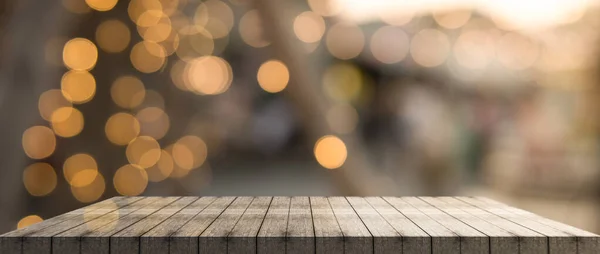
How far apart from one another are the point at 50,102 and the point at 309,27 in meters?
1.12

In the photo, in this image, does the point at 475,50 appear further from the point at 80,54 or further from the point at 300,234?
the point at 300,234

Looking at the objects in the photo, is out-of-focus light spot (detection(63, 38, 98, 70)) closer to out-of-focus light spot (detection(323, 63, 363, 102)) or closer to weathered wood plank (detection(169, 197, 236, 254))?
out-of-focus light spot (detection(323, 63, 363, 102))

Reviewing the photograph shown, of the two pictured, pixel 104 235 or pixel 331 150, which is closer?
pixel 104 235

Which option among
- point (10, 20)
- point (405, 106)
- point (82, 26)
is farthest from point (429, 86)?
point (10, 20)

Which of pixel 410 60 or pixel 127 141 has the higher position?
pixel 410 60

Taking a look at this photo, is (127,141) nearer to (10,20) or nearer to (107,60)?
(107,60)

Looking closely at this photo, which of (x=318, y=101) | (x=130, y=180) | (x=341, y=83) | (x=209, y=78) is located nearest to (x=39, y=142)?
(x=130, y=180)

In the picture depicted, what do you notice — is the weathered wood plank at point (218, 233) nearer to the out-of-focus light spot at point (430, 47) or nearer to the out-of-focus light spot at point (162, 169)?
the out-of-focus light spot at point (162, 169)

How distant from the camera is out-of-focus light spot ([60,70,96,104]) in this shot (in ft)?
10.4

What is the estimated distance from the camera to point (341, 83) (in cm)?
319

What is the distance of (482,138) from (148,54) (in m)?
Result: 1.47

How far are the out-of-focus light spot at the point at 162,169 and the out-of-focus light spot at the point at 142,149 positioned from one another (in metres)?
0.02

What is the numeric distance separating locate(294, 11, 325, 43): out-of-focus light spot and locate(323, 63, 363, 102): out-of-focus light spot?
0.15 metres

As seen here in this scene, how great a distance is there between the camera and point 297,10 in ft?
10.6
